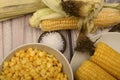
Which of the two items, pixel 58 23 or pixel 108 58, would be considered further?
pixel 58 23

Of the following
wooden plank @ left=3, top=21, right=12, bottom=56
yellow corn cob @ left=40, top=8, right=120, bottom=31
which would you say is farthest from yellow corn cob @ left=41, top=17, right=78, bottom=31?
wooden plank @ left=3, top=21, right=12, bottom=56

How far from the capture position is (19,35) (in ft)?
3.59

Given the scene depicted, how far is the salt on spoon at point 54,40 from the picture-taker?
106 centimetres

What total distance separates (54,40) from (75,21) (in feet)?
0.32

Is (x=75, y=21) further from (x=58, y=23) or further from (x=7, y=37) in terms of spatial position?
(x=7, y=37)

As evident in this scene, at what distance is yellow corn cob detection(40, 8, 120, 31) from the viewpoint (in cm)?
106

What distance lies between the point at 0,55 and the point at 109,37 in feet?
1.26

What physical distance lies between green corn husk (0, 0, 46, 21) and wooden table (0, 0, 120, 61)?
0.10 ft

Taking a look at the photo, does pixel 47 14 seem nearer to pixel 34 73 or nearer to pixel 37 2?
pixel 37 2

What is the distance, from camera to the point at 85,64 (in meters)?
0.96

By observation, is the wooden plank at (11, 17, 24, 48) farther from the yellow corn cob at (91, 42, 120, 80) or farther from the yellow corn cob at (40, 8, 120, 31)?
the yellow corn cob at (91, 42, 120, 80)

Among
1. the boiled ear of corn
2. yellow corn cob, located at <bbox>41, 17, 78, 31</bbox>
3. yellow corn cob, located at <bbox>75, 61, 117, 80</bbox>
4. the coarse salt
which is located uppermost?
the boiled ear of corn

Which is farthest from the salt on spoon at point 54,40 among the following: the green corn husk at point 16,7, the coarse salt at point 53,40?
the green corn husk at point 16,7

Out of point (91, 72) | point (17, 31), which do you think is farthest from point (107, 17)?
point (17, 31)
